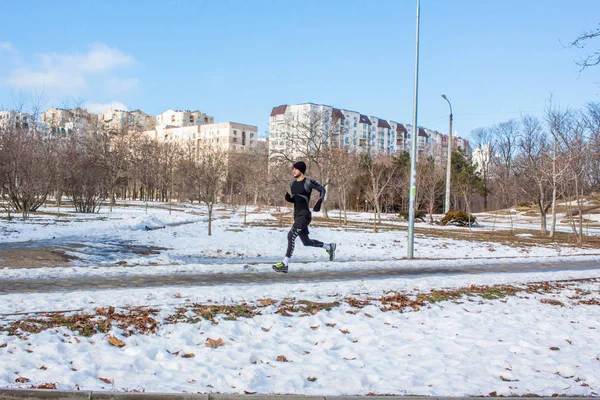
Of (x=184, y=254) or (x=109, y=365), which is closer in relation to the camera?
(x=109, y=365)

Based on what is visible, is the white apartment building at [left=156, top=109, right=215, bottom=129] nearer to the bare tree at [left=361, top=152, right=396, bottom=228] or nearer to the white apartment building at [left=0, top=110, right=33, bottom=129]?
the bare tree at [left=361, top=152, right=396, bottom=228]

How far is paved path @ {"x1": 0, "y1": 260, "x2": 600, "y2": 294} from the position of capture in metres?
8.45

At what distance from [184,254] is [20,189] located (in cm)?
1849

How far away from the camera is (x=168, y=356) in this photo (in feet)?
16.3

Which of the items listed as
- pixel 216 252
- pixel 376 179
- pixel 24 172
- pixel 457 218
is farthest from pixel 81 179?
pixel 457 218

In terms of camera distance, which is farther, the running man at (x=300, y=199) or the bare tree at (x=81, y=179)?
the bare tree at (x=81, y=179)

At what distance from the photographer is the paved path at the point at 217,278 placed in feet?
27.7

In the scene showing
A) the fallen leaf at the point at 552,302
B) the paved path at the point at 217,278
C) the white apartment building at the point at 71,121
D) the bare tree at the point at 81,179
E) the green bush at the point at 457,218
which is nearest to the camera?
the paved path at the point at 217,278

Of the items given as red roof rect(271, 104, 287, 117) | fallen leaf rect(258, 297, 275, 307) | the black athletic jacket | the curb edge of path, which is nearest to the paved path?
the black athletic jacket

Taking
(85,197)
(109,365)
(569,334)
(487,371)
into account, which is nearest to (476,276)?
(569,334)

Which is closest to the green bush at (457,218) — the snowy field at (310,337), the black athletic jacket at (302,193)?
the snowy field at (310,337)

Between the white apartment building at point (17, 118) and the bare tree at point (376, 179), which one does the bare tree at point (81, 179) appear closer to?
the white apartment building at point (17, 118)

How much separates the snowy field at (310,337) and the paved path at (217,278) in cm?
59

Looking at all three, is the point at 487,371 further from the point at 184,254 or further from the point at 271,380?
the point at 184,254
